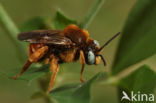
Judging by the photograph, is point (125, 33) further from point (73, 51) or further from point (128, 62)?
point (73, 51)

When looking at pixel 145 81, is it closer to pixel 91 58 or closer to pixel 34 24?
pixel 91 58

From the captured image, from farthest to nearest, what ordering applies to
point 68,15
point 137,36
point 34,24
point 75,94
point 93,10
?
point 68,15, point 34,24, point 137,36, point 93,10, point 75,94

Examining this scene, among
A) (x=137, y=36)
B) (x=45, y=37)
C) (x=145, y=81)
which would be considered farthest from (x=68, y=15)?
(x=145, y=81)

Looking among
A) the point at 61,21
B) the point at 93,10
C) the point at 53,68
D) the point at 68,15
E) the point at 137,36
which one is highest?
the point at 93,10

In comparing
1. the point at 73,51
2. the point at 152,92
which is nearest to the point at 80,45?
the point at 73,51

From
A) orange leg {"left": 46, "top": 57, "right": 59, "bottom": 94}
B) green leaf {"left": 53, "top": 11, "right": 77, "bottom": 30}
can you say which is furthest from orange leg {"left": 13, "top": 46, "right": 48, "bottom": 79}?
green leaf {"left": 53, "top": 11, "right": 77, "bottom": 30}

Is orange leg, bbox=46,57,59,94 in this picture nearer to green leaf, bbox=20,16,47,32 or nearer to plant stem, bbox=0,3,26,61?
plant stem, bbox=0,3,26,61

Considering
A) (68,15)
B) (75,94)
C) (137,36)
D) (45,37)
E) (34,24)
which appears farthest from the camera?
(68,15)

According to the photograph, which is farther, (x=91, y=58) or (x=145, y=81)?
(x=91, y=58)
